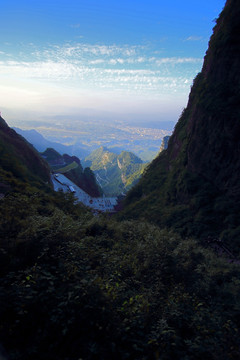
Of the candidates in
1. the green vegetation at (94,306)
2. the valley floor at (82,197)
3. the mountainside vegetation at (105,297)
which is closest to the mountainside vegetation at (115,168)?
the valley floor at (82,197)

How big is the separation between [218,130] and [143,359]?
47.1 ft

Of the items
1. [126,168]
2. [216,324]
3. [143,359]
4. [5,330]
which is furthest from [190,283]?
[126,168]

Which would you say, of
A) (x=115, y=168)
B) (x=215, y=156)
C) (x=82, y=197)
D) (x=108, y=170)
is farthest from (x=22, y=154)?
(x=108, y=170)

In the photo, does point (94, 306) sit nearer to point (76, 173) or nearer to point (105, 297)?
point (105, 297)

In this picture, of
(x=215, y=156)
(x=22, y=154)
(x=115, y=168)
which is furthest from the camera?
(x=115, y=168)

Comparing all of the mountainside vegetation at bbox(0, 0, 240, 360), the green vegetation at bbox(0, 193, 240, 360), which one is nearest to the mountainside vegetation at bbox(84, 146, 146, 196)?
the mountainside vegetation at bbox(0, 0, 240, 360)

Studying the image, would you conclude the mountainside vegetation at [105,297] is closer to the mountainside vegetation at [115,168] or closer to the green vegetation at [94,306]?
the green vegetation at [94,306]

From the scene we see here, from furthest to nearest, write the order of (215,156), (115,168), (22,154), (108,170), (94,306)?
1. (108,170)
2. (115,168)
3. (22,154)
4. (215,156)
5. (94,306)

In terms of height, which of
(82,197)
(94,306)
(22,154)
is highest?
(22,154)

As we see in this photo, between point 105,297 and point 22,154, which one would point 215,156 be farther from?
point 22,154

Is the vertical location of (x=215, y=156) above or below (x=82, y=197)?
above

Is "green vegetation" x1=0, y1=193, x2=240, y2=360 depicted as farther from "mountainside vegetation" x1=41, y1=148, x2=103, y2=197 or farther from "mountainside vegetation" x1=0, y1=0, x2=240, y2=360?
"mountainside vegetation" x1=41, y1=148, x2=103, y2=197

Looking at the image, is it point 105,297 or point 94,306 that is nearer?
point 94,306

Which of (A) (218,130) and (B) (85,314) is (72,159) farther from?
(B) (85,314)
